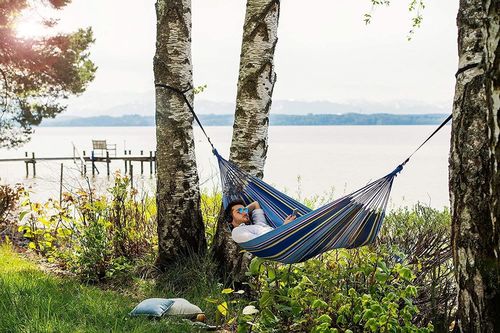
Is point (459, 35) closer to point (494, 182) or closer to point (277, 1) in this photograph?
point (494, 182)

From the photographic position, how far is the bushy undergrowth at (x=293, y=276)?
7.89ft

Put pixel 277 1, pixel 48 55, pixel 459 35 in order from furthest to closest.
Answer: pixel 48 55 < pixel 277 1 < pixel 459 35

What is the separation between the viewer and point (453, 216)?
2.19 metres

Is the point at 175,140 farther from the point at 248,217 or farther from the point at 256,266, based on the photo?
the point at 256,266

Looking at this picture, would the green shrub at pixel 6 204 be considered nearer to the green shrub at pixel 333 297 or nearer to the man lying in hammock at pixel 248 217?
the man lying in hammock at pixel 248 217

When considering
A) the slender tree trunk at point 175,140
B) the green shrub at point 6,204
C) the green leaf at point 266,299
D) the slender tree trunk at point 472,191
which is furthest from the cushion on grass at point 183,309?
the green shrub at point 6,204

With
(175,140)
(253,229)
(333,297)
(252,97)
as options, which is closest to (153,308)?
(253,229)

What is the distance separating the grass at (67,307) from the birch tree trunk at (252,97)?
311mm

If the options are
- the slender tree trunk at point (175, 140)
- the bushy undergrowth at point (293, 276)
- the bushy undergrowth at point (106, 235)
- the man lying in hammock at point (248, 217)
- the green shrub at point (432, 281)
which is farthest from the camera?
the bushy undergrowth at point (106, 235)

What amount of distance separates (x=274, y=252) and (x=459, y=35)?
1192 mm

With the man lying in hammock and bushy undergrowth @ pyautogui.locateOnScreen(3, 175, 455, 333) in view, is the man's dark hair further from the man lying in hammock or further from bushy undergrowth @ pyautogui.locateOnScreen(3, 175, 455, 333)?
bushy undergrowth @ pyautogui.locateOnScreen(3, 175, 455, 333)

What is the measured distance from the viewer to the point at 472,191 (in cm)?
212

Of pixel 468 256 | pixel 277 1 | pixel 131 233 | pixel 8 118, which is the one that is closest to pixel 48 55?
pixel 8 118

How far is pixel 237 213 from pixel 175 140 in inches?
35.7
